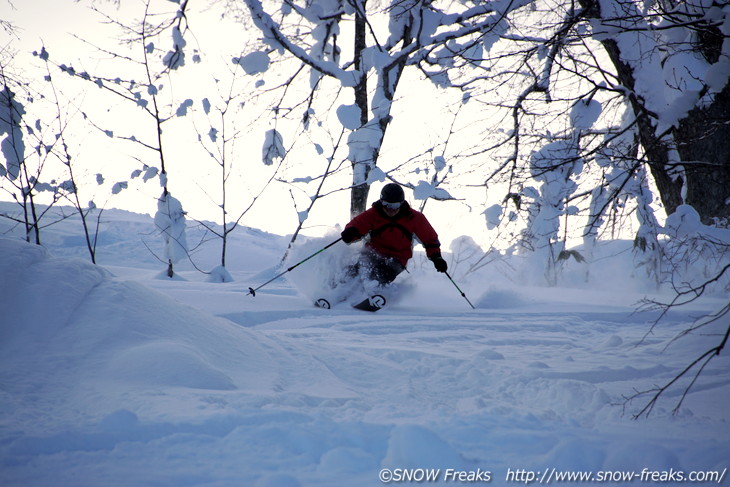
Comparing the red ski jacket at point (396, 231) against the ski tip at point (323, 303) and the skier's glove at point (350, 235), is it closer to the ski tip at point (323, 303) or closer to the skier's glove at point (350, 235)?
the skier's glove at point (350, 235)

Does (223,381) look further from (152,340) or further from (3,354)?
(3,354)

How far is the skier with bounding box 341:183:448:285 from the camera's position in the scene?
235 inches

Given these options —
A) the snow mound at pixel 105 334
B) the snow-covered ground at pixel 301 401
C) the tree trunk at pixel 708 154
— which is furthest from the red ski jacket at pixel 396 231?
the snow mound at pixel 105 334

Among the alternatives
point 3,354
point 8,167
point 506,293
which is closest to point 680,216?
point 506,293

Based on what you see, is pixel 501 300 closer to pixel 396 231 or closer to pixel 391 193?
pixel 396 231

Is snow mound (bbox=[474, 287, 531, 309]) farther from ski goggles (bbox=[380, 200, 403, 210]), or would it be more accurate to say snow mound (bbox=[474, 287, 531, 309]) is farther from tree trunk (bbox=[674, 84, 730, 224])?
tree trunk (bbox=[674, 84, 730, 224])

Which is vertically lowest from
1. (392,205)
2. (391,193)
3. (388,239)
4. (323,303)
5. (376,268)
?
(323,303)

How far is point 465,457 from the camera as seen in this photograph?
1.58 metres

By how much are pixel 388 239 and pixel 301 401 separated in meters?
4.18

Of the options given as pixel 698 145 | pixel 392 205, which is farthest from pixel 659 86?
pixel 392 205

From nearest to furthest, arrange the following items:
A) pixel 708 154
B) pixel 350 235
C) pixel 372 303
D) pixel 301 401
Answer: pixel 301 401 < pixel 708 154 < pixel 372 303 < pixel 350 235

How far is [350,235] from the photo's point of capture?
18.6 feet

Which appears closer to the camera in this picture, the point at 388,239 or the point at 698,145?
the point at 698,145

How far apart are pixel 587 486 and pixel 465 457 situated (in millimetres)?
407
